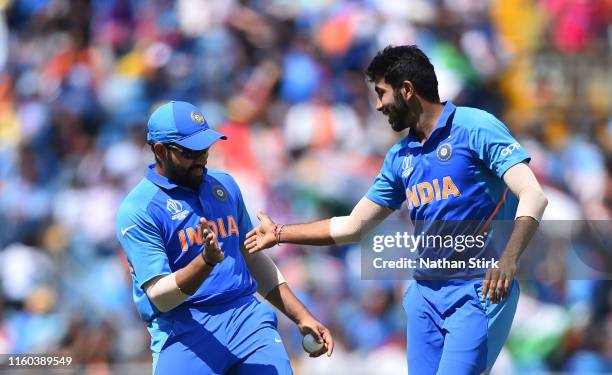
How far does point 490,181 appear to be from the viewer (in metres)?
5.74

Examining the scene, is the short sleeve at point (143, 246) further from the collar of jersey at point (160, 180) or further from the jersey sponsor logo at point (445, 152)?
the jersey sponsor logo at point (445, 152)

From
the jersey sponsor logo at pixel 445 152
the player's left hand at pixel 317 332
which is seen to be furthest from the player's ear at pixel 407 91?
the player's left hand at pixel 317 332

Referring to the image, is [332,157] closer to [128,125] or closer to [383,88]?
[128,125]

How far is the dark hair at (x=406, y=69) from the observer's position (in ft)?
19.0

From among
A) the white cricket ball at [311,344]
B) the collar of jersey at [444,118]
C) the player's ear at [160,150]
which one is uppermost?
the collar of jersey at [444,118]

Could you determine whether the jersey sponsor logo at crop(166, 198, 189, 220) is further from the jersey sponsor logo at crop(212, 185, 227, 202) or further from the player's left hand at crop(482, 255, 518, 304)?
the player's left hand at crop(482, 255, 518, 304)

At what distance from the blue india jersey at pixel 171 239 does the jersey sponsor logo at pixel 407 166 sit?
0.97 metres

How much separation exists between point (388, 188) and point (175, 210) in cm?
121

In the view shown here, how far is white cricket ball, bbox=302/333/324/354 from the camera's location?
5.67m

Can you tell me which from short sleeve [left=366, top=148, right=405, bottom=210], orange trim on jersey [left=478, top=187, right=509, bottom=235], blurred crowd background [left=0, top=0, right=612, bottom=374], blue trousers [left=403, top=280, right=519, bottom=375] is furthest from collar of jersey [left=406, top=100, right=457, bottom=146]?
blurred crowd background [left=0, top=0, right=612, bottom=374]

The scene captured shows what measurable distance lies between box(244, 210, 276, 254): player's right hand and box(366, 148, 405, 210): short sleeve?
614 mm

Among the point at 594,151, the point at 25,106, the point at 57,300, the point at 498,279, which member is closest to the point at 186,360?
the point at 498,279

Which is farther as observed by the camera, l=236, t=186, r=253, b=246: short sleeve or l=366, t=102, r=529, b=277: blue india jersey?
l=236, t=186, r=253, b=246: short sleeve

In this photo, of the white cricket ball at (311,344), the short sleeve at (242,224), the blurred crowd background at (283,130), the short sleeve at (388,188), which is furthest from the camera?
the blurred crowd background at (283,130)
